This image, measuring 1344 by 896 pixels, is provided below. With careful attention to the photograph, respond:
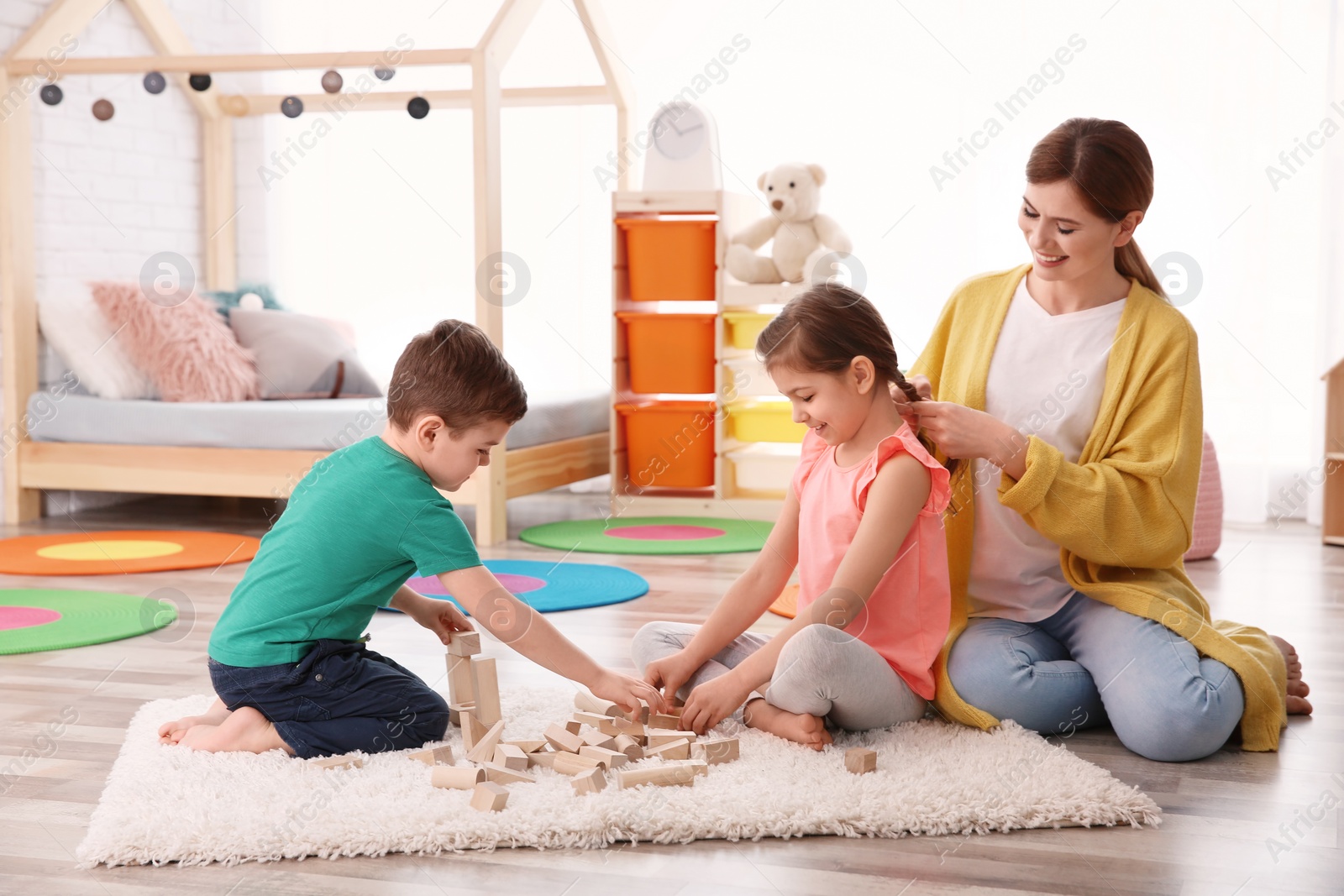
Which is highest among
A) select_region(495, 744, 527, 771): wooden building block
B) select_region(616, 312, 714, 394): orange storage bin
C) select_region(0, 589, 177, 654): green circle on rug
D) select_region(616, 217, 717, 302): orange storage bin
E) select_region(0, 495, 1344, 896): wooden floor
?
select_region(616, 217, 717, 302): orange storage bin

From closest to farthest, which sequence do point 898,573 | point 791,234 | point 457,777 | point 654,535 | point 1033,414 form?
point 457,777, point 898,573, point 1033,414, point 654,535, point 791,234

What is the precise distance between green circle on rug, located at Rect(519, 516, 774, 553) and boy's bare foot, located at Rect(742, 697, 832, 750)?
4.99ft

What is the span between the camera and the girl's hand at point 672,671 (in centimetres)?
169

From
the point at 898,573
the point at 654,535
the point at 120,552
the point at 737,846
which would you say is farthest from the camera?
the point at 654,535

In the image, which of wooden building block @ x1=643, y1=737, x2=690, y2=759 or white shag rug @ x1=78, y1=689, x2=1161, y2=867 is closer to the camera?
white shag rug @ x1=78, y1=689, x2=1161, y2=867

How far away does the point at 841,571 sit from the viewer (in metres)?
1.57

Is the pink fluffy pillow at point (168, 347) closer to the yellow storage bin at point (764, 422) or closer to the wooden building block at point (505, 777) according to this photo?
the yellow storage bin at point (764, 422)

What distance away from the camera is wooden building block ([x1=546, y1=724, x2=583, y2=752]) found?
1516 mm

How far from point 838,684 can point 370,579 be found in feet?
1.91

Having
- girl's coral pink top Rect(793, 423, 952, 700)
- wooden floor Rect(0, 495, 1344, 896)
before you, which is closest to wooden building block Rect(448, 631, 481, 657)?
wooden floor Rect(0, 495, 1344, 896)

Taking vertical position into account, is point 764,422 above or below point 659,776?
above

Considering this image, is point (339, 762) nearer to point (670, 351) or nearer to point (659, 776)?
point (659, 776)

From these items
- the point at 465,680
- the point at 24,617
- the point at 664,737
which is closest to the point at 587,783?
the point at 664,737

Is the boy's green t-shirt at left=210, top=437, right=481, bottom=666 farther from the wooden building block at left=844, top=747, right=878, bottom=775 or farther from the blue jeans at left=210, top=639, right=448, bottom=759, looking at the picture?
the wooden building block at left=844, top=747, right=878, bottom=775
